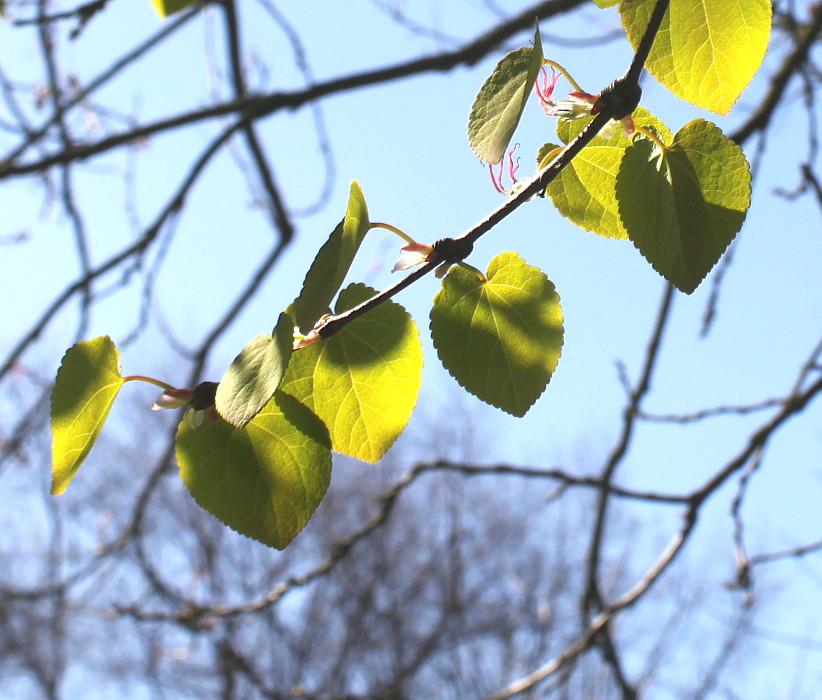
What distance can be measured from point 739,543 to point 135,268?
57.9 inches

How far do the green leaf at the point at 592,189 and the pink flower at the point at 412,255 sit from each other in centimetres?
11

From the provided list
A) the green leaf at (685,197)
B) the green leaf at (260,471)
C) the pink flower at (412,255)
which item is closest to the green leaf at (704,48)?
the green leaf at (685,197)

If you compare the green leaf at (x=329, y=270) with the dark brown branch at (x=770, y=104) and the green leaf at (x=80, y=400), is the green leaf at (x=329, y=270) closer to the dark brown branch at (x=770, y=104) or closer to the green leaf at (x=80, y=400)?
the green leaf at (x=80, y=400)

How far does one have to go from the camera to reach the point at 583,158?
1.45 feet

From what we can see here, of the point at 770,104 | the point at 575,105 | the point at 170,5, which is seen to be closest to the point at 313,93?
the point at 770,104

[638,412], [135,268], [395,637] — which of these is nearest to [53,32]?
[135,268]

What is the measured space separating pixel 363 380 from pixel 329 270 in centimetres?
10

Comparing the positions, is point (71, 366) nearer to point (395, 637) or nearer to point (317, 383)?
point (317, 383)

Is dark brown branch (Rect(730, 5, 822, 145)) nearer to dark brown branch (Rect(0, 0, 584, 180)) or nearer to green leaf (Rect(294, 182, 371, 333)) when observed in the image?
dark brown branch (Rect(0, 0, 584, 180))

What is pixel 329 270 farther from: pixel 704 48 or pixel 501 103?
pixel 704 48

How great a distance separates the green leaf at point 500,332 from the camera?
1.32 ft

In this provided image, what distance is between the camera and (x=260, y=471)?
41 centimetres

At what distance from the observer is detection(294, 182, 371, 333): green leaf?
0.31 metres

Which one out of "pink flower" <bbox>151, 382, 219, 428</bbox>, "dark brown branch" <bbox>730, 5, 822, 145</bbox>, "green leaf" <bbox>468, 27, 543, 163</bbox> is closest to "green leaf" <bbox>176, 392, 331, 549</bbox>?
"pink flower" <bbox>151, 382, 219, 428</bbox>
